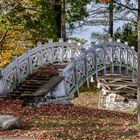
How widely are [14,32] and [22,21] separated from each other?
3574 mm

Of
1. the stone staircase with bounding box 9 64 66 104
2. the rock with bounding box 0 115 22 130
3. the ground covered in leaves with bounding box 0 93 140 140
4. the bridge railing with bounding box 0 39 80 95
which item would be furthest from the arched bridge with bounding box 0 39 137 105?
the rock with bounding box 0 115 22 130

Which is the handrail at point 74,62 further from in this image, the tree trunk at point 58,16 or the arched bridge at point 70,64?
the tree trunk at point 58,16

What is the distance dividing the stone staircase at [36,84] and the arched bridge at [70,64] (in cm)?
10

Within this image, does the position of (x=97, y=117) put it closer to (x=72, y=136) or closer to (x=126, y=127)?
(x=126, y=127)

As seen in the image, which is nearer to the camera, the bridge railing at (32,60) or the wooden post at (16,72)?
the bridge railing at (32,60)

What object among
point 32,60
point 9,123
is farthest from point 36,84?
point 9,123

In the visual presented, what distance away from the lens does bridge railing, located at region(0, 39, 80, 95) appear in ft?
70.9

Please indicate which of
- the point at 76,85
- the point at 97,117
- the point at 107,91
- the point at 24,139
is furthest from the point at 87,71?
the point at 24,139

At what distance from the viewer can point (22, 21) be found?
93.4ft

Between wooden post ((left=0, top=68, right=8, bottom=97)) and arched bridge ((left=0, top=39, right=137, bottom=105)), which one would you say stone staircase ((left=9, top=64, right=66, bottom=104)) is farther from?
wooden post ((left=0, top=68, right=8, bottom=97))

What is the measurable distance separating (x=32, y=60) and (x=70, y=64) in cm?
242

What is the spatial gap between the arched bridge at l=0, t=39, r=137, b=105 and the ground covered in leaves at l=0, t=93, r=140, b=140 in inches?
111

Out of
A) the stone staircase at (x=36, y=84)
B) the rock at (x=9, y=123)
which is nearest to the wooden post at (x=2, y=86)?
the stone staircase at (x=36, y=84)

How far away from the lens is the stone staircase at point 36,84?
19.7 m
